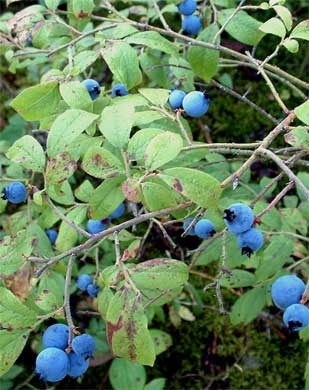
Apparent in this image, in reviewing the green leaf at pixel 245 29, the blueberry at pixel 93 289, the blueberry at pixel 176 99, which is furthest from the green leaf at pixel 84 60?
the blueberry at pixel 93 289

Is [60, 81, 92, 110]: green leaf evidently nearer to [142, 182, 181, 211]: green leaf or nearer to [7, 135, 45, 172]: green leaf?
[7, 135, 45, 172]: green leaf

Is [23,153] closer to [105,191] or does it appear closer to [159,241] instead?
[105,191]

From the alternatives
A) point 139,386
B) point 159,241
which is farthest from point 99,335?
point 159,241

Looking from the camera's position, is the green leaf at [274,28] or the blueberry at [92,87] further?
the blueberry at [92,87]

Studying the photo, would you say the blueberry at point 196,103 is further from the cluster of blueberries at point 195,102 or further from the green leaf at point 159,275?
the green leaf at point 159,275

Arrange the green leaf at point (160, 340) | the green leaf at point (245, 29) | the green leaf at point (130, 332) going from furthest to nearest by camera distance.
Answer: the green leaf at point (160, 340) → the green leaf at point (245, 29) → the green leaf at point (130, 332)

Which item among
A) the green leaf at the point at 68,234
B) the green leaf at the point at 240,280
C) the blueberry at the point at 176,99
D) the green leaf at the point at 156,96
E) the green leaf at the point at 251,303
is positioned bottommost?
the green leaf at the point at 251,303

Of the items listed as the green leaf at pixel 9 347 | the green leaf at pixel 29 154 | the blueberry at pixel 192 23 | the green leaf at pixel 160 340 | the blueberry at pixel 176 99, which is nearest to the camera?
the green leaf at pixel 9 347
